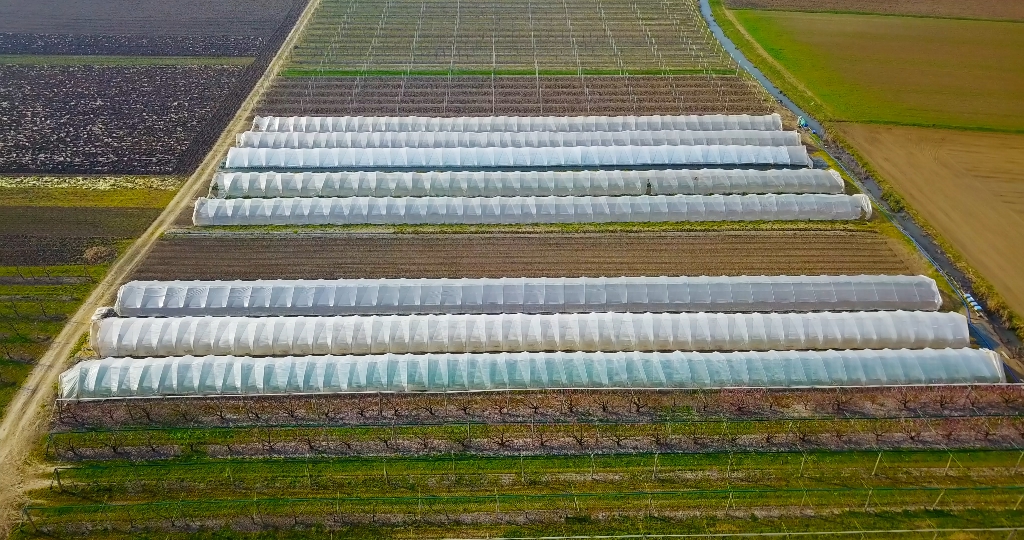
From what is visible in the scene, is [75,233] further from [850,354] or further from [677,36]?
[677,36]

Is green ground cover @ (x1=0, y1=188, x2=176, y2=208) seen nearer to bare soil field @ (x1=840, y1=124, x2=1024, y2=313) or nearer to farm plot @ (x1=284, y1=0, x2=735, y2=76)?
farm plot @ (x1=284, y1=0, x2=735, y2=76)

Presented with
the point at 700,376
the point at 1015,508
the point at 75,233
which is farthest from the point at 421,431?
the point at 75,233

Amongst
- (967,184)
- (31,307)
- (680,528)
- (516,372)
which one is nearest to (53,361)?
(31,307)

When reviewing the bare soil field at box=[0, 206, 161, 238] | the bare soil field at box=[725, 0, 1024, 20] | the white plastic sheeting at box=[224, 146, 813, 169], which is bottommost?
the bare soil field at box=[0, 206, 161, 238]

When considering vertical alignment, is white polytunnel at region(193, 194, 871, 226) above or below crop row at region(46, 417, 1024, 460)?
Result: above

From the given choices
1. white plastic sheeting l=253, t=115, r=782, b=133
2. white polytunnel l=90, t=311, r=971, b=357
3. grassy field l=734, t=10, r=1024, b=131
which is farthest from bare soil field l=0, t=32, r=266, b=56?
grassy field l=734, t=10, r=1024, b=131

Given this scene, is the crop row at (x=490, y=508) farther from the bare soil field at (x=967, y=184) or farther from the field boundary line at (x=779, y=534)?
the bare soil field at (x=967, y=184)
